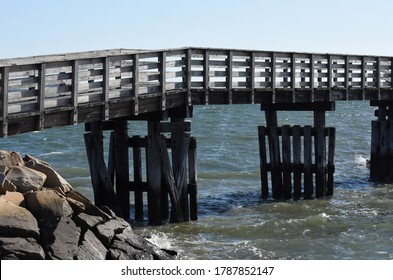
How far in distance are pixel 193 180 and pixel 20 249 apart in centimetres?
832

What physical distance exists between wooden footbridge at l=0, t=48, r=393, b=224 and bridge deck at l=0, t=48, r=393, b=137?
0.02 meters

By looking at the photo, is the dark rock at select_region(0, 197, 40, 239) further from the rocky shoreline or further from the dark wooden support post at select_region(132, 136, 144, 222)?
the dark wooden support post at select_region(132, 136, 144, 222)

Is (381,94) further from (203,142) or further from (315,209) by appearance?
(203,142)

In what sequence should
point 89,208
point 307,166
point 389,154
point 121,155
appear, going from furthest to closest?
1. point 389,154
2. point 307,166
3. point 121,155
4. point 89,208

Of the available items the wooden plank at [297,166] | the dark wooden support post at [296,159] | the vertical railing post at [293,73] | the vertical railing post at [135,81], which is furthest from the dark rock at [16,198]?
the wooden plank at [297,166]

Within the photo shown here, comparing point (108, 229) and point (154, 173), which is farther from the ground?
point (154, 173)

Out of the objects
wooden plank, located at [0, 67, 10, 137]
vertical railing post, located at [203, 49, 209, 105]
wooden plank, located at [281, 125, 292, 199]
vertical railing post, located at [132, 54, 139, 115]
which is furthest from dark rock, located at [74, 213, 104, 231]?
wooden plank, located at [281, 125, 292, 199]

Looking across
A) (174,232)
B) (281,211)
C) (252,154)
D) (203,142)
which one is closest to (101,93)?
(174,232)

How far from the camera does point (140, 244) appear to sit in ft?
49.8

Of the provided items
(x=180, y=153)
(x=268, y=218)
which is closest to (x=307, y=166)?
(x=268, y=218)

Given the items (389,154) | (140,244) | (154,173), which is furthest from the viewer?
(389,154)

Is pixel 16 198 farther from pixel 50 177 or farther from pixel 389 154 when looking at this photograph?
pixel 389 154

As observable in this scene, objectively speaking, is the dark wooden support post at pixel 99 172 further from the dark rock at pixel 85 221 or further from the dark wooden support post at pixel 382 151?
the dark wooden support post at pixel 382 151

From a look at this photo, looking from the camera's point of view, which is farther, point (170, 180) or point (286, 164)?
point (286, 164)
